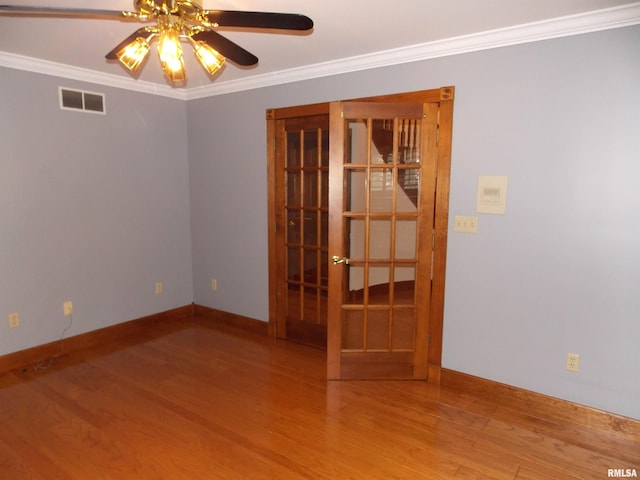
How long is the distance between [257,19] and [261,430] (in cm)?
218

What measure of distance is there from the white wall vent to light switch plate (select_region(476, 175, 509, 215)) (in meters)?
3.23

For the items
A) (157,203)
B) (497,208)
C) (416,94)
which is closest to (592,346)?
(497,208)

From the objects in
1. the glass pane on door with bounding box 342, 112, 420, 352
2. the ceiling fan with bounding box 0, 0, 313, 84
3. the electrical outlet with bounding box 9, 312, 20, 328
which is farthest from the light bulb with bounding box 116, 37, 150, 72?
the electrical outlet with bounding box 9, 312, 20, 328

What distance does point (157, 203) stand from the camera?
13.6 ft

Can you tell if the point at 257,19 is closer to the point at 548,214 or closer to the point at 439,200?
the point at 439,200

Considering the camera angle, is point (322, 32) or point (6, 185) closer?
point (322, 32)

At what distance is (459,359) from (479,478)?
3.18 feet

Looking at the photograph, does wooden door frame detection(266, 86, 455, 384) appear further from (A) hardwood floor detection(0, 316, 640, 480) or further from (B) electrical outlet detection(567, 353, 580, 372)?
(B) electrical outlet detection(567, 353, 580, 372)

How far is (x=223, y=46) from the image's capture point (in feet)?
6.17

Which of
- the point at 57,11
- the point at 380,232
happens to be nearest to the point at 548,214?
the point at 380,232

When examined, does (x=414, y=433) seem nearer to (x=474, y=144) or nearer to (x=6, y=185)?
(x=474, y=144)

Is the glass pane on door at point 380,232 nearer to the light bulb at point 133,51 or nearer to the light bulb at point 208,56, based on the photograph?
the light bulb at point 208,56

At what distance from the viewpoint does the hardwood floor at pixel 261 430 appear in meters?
2.11

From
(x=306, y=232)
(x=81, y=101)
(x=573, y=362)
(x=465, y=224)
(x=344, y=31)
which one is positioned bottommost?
(x=573, y=362)
